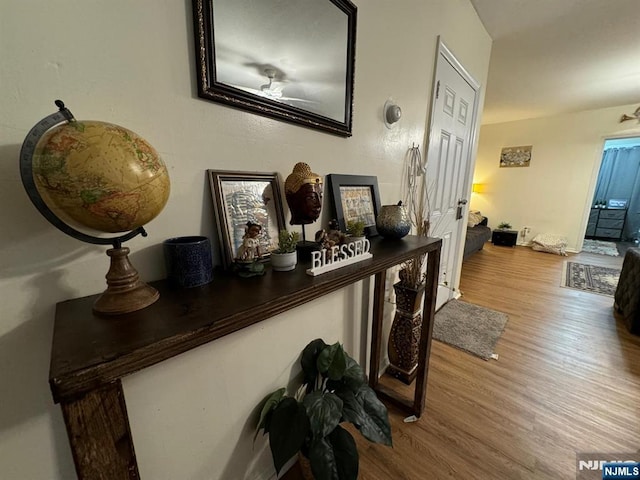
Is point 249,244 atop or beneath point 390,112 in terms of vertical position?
beneath

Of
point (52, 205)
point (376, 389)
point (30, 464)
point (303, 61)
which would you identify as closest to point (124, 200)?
point (52, 205)

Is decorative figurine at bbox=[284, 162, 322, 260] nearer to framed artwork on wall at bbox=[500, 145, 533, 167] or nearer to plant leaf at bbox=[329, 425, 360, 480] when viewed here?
plant leaf at bbox=[329, 425, 360, 480]

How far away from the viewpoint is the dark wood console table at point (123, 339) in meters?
0.33

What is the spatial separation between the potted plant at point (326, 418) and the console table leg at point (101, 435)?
0.51 m

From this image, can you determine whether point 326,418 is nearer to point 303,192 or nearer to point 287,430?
point 287,430

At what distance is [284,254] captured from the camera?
0.71 meters

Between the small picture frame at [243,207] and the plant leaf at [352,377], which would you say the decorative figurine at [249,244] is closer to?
the small picture frame at [243,207]

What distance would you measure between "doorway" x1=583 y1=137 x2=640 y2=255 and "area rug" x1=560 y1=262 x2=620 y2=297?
84.3 inches

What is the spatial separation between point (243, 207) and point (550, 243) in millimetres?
5785

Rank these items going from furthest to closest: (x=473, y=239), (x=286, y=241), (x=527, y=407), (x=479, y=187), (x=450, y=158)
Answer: (x=479, y=187) → (x=473, y=239) → (x=450, y=158) → (x=527, y=407) → (x=286, y=241)

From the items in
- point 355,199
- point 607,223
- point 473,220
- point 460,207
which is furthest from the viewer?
point 607,223

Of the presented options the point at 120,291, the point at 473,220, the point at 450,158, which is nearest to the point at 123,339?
the point at 120,291

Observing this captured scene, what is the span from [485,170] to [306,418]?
6.07 metres

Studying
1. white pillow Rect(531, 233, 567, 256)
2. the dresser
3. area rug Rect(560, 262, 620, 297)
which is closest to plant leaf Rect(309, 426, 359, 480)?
area rug Rect(560, 262, 620, 297)
